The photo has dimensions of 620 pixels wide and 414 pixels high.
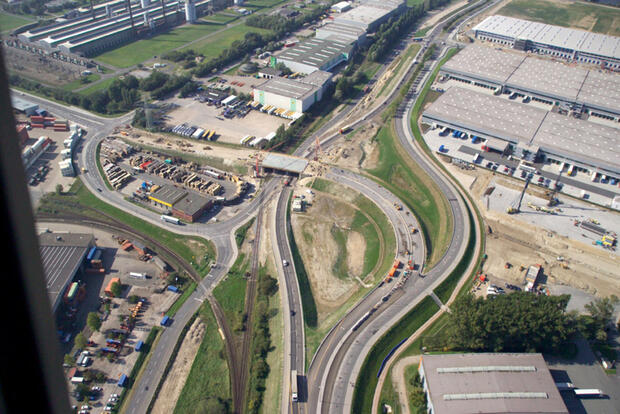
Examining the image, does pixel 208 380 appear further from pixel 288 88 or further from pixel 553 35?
pixel 553 35

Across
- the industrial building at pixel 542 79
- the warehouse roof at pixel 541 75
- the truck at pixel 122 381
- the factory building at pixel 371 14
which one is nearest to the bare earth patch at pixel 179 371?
the truck at pixel 122 381

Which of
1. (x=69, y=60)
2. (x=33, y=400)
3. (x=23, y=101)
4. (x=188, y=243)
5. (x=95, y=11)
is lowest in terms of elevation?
(x=188, y=243)

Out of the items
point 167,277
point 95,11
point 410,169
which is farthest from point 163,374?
point 95,11

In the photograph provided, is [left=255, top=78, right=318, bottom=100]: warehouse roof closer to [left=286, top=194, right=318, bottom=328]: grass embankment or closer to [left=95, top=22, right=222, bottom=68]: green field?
[left=286, top=194, right=318, bottom=328]: grass embankment

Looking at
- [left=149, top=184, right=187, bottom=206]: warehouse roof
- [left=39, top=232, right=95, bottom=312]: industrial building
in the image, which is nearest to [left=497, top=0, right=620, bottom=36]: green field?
[left=149, top=184, right=187, bottom=206]: warehouse roof

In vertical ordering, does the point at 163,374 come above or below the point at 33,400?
below

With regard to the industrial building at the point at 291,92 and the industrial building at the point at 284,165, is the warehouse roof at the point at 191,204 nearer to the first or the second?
the industrial building at the point at 284,165

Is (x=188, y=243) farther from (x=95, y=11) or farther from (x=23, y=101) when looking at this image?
(x=95, y=11)
